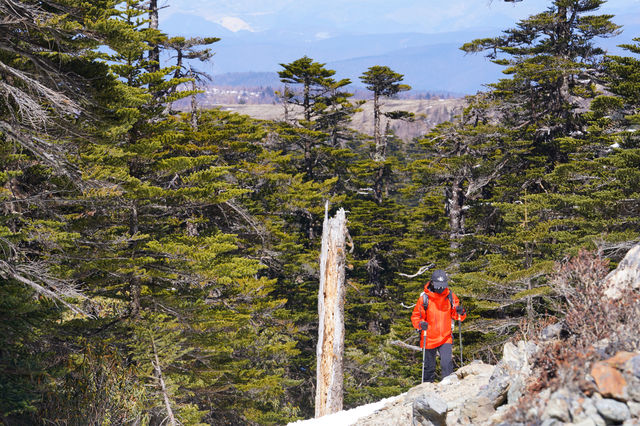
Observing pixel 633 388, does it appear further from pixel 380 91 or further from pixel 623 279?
pixel 380 91

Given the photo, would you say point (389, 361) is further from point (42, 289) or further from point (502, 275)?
point (42, 289)

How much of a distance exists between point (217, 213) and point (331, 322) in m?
7.88

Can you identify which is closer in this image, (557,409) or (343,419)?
(557,409)

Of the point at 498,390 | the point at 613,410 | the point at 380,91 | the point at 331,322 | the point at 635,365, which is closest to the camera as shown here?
the point at 613,410

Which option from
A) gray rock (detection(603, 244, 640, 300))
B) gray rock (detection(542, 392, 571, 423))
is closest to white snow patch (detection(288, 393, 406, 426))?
gray rock (detection(603, 244, 640, 300))

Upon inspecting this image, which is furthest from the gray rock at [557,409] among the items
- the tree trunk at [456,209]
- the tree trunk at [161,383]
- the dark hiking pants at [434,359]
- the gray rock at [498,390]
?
the tree trunk at [456,209]

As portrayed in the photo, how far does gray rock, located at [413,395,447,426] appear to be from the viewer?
4.97m

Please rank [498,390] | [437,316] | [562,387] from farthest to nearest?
[437,316] < [498,390] < [562,387]

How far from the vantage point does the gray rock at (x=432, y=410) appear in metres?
4.97

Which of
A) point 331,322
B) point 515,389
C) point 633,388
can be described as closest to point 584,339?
point 515,389

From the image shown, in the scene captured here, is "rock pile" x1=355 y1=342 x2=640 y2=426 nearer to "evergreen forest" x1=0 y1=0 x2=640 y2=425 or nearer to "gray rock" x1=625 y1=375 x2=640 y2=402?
"gray rock" x1=625 y1=375 x2=640 y2=402

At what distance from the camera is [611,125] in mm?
15438

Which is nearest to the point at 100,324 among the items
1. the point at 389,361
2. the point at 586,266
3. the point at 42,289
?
the point at 42,289

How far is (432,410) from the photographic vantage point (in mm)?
5020
